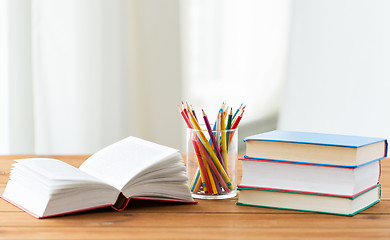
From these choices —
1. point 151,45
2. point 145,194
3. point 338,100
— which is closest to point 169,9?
point 151,45

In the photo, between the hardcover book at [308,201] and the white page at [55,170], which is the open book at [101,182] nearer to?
the white page at [55,170]

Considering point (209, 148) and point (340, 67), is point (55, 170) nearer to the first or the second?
point (209, 148)

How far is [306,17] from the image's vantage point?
308 centimetres

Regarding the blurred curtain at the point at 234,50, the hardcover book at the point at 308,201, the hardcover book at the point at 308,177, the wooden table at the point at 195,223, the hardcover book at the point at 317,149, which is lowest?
the wooden table at the point at 195,223

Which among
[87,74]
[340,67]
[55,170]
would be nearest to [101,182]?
[55,170]

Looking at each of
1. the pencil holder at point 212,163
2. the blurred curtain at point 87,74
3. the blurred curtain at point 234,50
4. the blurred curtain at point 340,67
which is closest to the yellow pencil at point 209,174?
the pencil holder at point 212,163

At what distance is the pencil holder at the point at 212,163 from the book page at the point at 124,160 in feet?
0.18

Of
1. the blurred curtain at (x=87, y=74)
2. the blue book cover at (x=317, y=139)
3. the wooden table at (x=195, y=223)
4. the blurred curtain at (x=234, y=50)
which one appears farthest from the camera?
the blurred curtain at (x=234, y=50)

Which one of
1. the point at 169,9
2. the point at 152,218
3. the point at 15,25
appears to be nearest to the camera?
the point at 152,218

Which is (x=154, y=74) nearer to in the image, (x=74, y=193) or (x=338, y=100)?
(x=338, y=100)

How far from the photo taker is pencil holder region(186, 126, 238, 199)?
3.61 feet

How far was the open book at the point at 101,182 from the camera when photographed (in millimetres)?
998

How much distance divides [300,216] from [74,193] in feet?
1.34

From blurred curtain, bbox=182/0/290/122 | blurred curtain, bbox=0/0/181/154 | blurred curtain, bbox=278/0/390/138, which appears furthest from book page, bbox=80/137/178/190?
blurred curtain, bbox=278/0/390/138
